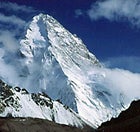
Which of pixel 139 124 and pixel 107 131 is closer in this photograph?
pixel 139 124

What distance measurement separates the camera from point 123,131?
182m

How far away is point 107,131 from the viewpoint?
632 feet

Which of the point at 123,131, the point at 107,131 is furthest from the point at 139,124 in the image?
the point at 107,131

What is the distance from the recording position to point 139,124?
17538cm

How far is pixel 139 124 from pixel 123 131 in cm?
867

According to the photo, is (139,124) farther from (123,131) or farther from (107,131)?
(107,131)

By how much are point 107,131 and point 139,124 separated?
66.4 feet

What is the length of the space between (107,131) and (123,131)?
11823 millimetres
